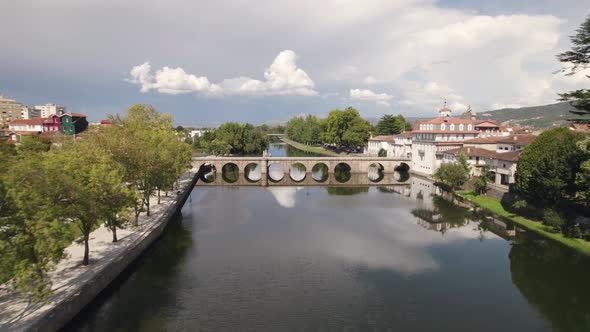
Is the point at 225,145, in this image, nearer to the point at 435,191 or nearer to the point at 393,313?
the point at 435,191

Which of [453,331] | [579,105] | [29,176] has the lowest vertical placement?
[453,331]

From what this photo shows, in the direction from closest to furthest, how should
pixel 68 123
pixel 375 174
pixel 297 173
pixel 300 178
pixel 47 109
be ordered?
1. pixel 300 178
2. pixel 375 174
3. pixel 297 173
4. pixel 68 123
5. pixel 47 109

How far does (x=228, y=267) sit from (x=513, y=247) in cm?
2852

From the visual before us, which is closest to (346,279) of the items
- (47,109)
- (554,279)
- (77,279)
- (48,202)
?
(554,279)

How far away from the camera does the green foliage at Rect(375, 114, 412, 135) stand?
127 metres

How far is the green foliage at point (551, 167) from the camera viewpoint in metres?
36.6

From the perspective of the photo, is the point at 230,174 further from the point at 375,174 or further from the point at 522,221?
the point at 522,221

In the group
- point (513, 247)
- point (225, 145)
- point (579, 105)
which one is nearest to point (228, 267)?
point (513, 247)

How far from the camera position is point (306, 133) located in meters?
160

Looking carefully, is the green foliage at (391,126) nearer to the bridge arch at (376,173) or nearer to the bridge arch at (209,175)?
the bridge arch at (376,173)

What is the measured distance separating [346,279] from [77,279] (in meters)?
18.8

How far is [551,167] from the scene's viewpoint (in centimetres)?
3753

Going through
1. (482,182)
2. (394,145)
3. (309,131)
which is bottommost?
(482,182)

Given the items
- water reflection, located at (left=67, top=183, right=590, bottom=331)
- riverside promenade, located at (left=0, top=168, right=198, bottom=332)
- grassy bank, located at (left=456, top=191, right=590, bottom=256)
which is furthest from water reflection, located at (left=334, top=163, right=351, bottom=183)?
riverside promenade, located at (left=0, top=168, right=198, bottom=332)
